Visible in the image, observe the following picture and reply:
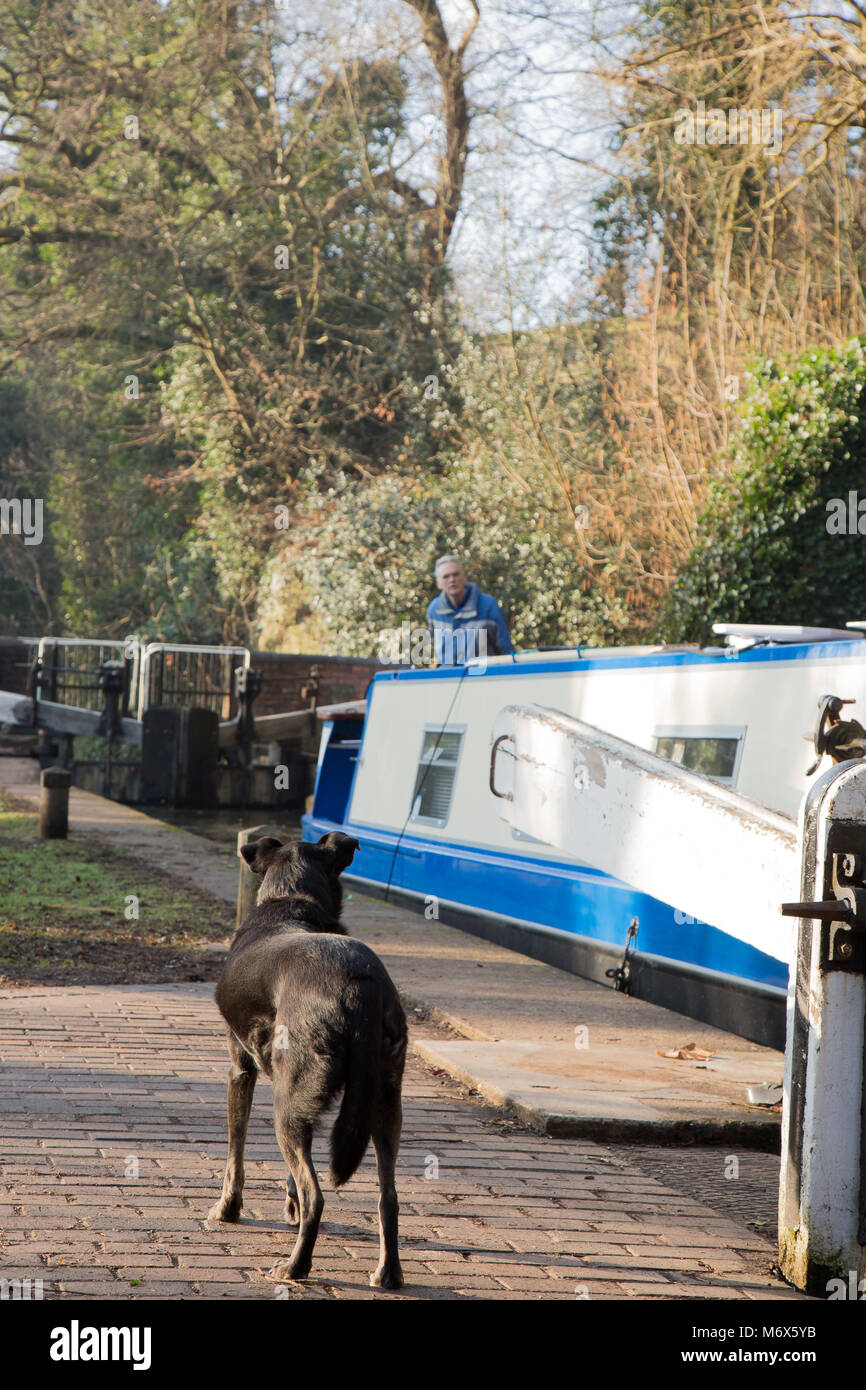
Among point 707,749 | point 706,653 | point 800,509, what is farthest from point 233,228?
point 707,749

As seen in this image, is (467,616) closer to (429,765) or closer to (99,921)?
(429,765)

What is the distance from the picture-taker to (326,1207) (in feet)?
12.5

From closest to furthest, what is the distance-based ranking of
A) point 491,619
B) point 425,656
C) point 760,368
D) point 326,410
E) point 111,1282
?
point 111,1282, point 491,619, point 760,368, point 425,656, point 326,410

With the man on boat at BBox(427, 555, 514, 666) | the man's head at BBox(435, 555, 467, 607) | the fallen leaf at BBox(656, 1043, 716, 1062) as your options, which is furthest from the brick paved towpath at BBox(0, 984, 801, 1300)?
the man on boat at BBox(427, 555, 514, 666)

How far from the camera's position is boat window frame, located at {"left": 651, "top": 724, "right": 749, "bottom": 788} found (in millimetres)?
6508

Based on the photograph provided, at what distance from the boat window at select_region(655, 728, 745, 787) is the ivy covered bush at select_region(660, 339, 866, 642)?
5771 mm

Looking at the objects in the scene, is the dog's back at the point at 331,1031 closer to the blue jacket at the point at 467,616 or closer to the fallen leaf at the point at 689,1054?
the fallen leaf at the point at 689,1054

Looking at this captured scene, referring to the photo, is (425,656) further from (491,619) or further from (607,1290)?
(607,1290)

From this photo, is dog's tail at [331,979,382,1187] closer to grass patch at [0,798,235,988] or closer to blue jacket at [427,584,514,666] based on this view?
grass patch at [0,798,235,988]

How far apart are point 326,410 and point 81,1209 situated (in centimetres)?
2019

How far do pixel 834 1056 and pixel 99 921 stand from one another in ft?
18.8

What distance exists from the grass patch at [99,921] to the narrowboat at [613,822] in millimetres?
1586

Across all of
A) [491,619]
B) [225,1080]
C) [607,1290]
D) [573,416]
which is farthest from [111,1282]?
[573,416]
